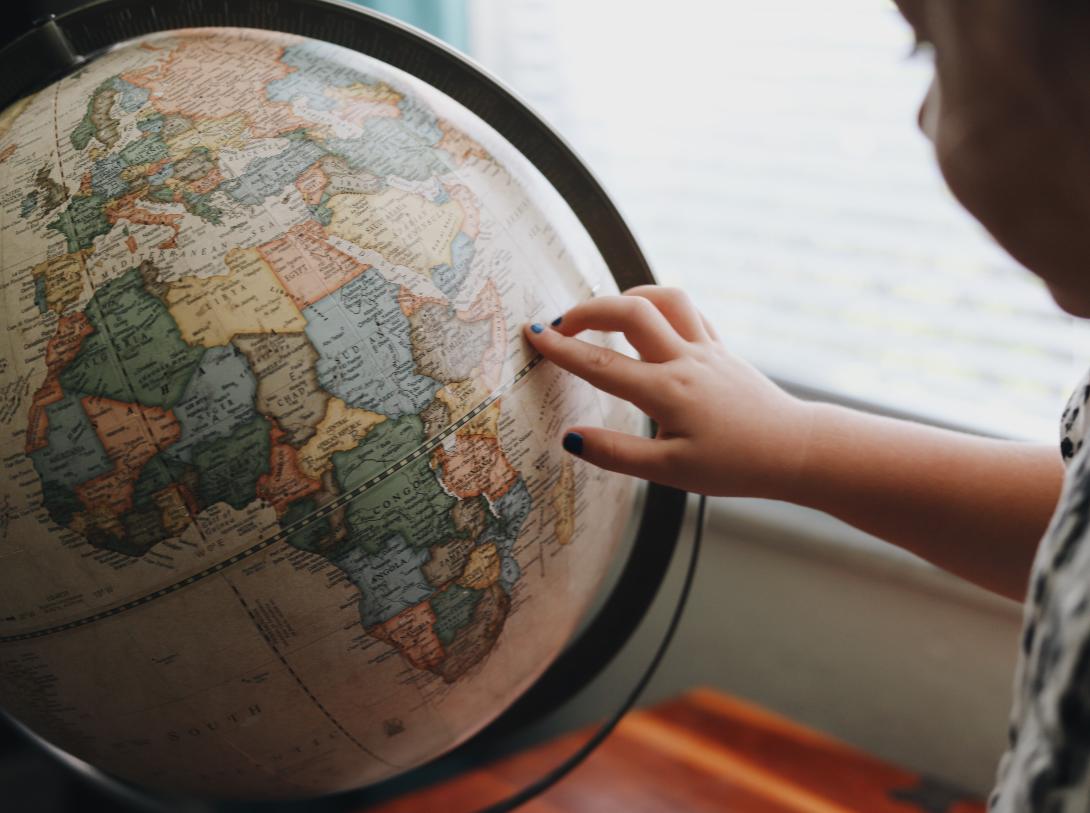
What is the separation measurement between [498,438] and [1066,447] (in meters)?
0.38

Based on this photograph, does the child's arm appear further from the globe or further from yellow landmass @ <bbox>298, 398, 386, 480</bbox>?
yellow landmass @ <bbox>298, 398, 386, 480</bbox>

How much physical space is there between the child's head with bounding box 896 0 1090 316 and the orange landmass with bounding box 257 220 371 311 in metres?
0.34

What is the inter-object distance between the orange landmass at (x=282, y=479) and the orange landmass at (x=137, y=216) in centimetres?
14

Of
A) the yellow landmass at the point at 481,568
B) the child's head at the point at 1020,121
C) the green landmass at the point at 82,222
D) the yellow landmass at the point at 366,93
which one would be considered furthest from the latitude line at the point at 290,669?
the child's head at the point at 1020,121

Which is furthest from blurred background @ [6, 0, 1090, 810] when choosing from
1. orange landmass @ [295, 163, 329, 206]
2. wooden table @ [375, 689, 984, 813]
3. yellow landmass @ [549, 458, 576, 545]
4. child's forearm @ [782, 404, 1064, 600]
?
orange landmass @ [295, 163, 329, 206]

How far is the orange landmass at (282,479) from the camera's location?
59cm

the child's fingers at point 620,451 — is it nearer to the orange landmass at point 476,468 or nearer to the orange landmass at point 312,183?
the orange landmass at point 476,468

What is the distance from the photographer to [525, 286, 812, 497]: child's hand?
68 cm

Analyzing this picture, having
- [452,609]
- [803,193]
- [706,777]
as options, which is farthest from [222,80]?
[803,193]

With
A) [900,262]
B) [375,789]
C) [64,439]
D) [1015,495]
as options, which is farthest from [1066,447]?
[375,789]

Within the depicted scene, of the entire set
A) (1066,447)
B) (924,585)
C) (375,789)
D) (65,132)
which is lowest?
(375,789)

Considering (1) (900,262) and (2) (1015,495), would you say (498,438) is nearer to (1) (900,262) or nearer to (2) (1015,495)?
(2) (1015,495)

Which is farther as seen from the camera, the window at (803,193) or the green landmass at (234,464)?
the window at (803,193)

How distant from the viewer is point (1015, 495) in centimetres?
76
